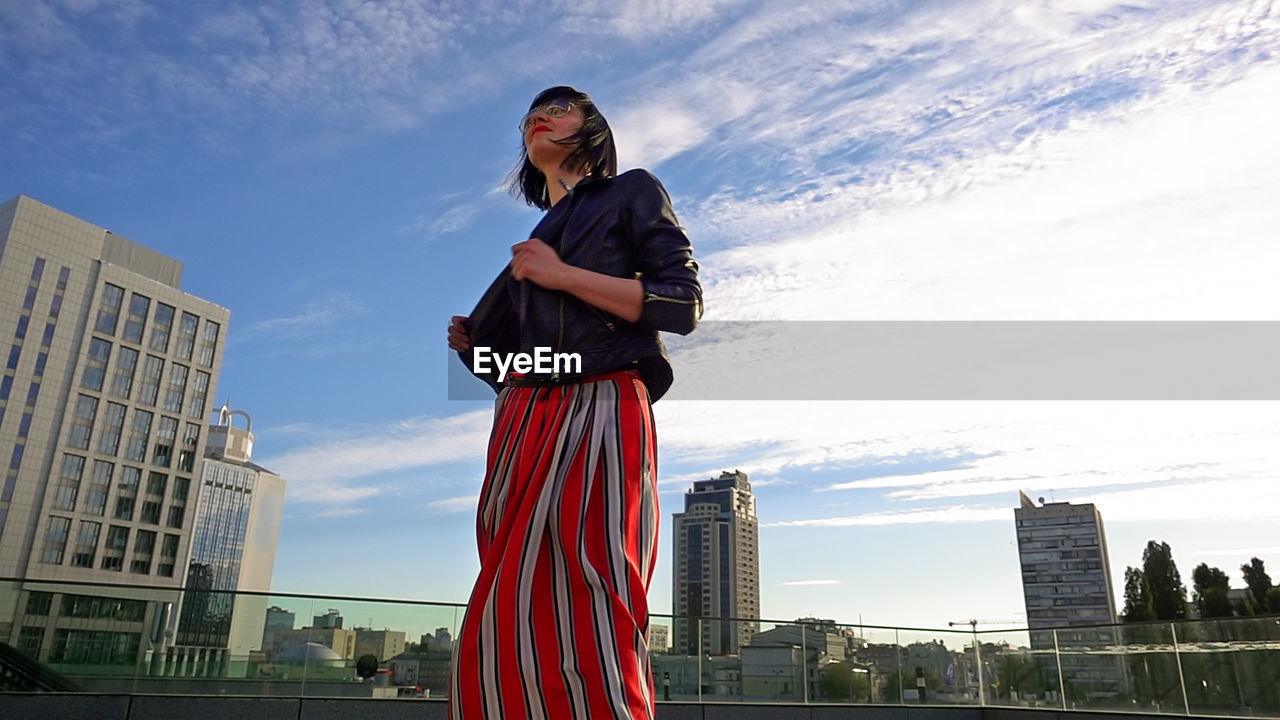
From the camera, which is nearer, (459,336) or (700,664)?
(459,336)

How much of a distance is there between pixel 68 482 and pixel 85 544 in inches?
199

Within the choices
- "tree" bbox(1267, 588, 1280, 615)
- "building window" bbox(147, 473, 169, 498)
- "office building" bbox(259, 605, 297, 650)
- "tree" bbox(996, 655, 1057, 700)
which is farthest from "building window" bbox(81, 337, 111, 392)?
"tree" bbox(1267, 588, 1280, 615)

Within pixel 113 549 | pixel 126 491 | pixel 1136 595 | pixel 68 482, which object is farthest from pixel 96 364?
pixel 1136 595

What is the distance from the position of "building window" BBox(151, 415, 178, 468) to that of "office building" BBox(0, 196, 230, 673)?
9 centimetres

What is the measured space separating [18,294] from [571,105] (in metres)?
76.1

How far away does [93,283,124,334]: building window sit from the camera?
66.0m

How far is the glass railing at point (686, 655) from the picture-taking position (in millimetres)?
8391

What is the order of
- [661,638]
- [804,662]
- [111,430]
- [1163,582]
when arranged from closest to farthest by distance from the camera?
Answer: [661,638] < [804,662] < [1163,582] < [111,430]

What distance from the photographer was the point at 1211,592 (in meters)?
50.5

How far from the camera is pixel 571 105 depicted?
2.12 metres

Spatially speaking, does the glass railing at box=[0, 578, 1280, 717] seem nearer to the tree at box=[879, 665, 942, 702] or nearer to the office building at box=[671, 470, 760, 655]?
the tree at box=[879, 665, 942, 702]

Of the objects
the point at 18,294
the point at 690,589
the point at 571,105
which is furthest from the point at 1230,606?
the point at 18,294

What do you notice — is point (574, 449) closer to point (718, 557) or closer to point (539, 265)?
point (539, 265)

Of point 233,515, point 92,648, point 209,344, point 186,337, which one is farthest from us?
point 233,515
